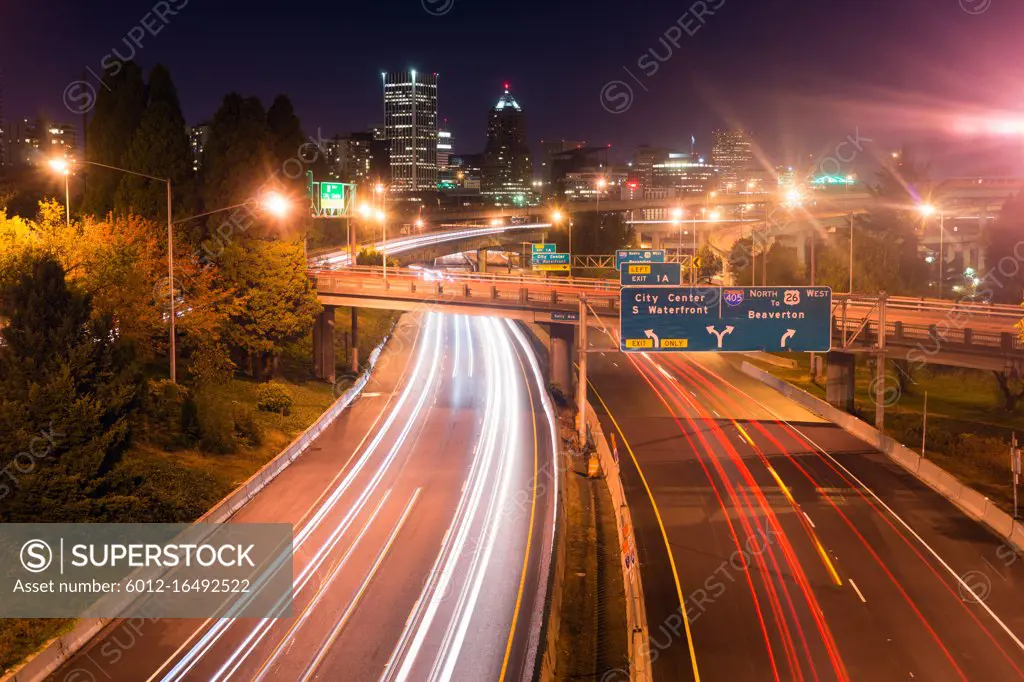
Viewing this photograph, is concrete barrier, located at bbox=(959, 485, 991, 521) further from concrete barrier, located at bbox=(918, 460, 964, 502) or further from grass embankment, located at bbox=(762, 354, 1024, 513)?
grass embankment, located at bbox=(762, 354, 1024, 513)

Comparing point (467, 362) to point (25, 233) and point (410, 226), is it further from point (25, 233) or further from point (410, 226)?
point (410, 226)

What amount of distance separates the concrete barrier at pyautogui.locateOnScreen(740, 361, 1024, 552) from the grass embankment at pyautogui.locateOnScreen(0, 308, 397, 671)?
24.3 m

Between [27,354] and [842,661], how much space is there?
23.0m

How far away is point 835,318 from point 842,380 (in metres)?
3.96

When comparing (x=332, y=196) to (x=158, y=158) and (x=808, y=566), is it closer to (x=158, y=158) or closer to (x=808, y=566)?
(x=158, y=158)

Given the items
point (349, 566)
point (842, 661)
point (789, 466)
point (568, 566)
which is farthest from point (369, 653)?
point (789, 466)

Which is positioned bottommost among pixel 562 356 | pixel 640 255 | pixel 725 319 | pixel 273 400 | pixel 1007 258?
pixel 273 400

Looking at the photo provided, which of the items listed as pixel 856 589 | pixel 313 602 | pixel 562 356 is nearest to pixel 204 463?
pixel 313 602

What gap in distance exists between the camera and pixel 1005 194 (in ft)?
364

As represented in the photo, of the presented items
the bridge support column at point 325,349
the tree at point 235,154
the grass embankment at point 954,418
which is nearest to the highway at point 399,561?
the bridge support column at point 325,349

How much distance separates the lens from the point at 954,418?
46.6 meters

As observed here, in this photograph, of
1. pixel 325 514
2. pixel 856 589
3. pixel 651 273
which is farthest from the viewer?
pixel 651 273

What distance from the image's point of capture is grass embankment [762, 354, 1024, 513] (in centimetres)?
3572

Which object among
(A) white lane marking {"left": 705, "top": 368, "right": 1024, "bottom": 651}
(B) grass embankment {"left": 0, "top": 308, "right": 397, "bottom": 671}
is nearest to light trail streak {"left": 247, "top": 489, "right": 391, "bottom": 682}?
(B) grass embankment {"left": 0, "top": 308, "right": 397, "bottom": 671}
